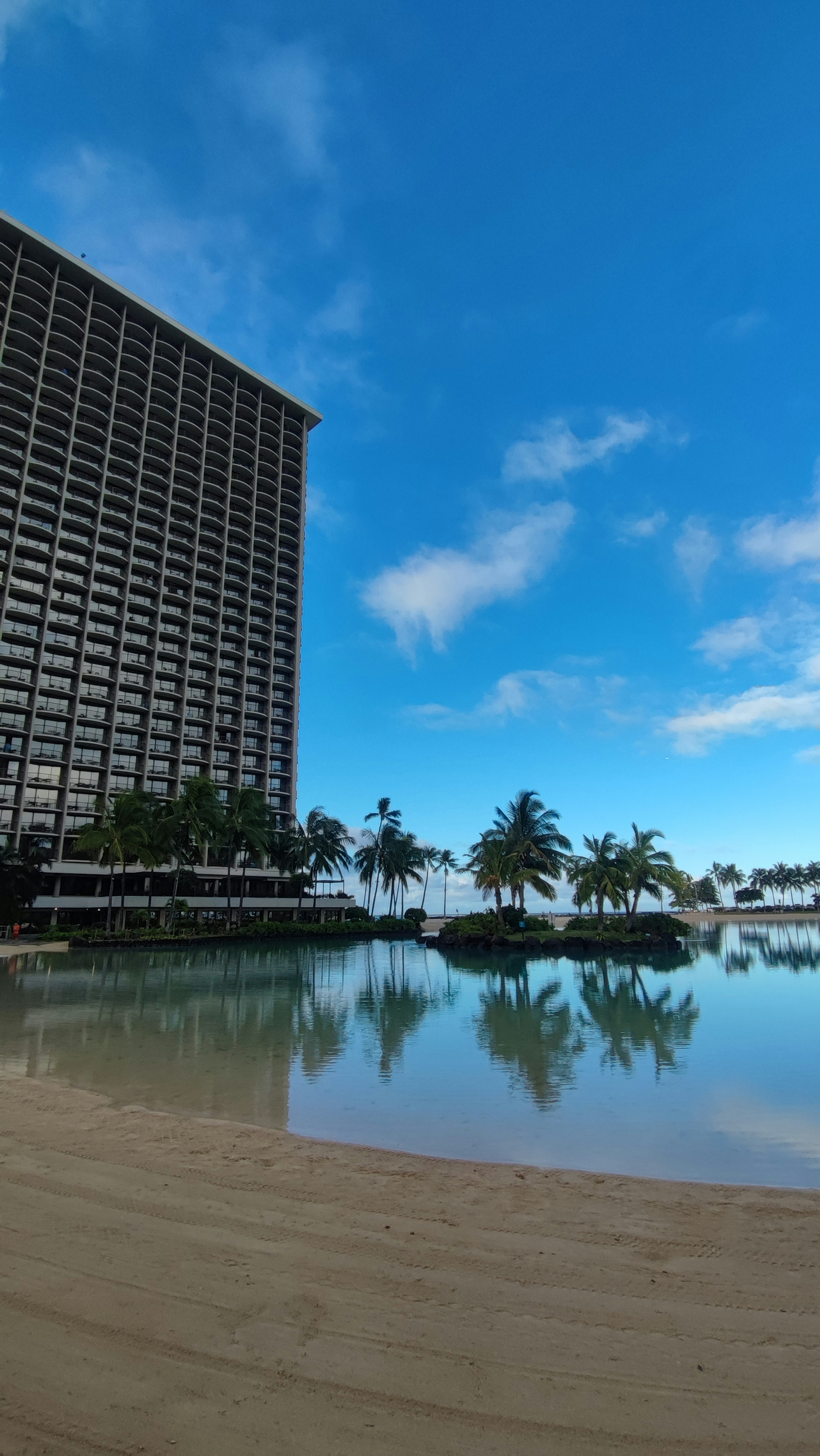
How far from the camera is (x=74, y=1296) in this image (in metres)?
4.20

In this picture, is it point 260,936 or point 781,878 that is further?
point 781,878

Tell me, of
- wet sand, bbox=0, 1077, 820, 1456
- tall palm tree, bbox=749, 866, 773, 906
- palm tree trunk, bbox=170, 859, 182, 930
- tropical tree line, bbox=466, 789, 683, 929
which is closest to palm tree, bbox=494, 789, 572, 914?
Answer: tropical tree line, bbox=466, 789, 683, 929

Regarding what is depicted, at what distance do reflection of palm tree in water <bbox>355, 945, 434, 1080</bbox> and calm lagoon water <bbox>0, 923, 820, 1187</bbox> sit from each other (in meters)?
0.11

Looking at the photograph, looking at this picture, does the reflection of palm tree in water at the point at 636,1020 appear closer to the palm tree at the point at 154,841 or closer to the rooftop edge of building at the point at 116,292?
the palm tree at the point at 154,841

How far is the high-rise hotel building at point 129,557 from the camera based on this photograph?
222 ft

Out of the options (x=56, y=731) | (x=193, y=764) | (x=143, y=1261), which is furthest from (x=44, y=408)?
(x=143, y=1261)

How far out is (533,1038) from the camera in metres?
15.8

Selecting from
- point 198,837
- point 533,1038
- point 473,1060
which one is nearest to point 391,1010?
point 533,1038

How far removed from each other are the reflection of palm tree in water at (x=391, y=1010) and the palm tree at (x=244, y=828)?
22899mm

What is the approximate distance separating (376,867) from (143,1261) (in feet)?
221

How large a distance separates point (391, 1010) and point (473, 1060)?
25.3 ft

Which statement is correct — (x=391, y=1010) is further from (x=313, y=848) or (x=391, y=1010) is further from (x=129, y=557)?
(x=129, y=557)

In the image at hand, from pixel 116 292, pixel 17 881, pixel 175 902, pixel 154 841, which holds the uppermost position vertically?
pixel 116 292

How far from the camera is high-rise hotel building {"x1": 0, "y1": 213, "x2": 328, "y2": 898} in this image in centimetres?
6756
